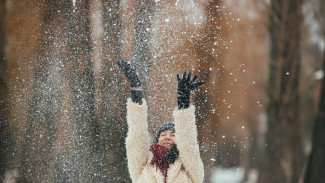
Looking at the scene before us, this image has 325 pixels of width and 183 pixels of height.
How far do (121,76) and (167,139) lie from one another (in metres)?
0.49

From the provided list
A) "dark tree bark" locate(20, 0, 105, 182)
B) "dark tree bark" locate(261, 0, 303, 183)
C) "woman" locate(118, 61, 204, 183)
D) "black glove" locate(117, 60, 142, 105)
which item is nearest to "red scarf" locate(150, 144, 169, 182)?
"woman" locate(118, 61, 204, 183)

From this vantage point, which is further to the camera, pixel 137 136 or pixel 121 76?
pixel 121 76

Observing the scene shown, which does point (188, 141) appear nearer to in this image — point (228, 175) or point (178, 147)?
point (178, 147)

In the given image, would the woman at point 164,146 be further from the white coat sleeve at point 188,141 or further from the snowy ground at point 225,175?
the snowy ground at point 225,175

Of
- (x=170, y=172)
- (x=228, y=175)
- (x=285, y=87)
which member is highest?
(x=285, y=87)

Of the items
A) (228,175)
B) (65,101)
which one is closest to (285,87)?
(228,175)

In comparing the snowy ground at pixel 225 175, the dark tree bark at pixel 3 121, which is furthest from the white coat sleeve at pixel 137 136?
the dark tree bark at pixel 3 121

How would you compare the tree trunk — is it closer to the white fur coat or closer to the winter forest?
the winter forest

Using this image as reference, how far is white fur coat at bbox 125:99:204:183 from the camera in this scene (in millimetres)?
623

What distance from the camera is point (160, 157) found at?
2.07ft

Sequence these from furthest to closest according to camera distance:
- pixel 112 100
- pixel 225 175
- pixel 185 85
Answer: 1. pixel 225 175
2. pixel 112 100
3. pixel 185 85

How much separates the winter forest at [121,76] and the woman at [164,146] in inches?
14.8

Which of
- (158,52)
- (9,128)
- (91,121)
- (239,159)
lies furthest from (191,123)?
(9,128)

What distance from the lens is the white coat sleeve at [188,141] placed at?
62 cm
